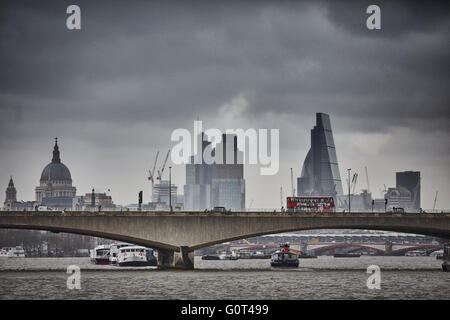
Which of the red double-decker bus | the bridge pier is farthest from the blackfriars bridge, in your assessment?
the red double-decker bus

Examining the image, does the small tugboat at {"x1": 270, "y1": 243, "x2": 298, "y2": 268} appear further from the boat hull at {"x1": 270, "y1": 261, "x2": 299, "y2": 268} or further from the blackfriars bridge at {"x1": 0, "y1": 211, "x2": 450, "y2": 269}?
the blackfriars bridge at {"x1": 0, "y1": 211, "x2": 450, "y2": 269}

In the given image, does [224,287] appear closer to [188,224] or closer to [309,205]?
[188,224]

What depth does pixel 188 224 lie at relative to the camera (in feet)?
529

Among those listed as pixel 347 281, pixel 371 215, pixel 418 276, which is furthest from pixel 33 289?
pixel 371 215

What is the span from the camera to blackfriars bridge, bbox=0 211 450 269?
154375 millimetres

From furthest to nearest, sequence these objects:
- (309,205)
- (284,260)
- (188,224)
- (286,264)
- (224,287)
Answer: (284,260)
(286,264)
(309,205)
(188,224)
(224,287)

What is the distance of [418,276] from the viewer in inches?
5581

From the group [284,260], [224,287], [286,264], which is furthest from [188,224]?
[224,287]

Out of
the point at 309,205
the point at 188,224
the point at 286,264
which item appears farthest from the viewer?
the point at 286,264

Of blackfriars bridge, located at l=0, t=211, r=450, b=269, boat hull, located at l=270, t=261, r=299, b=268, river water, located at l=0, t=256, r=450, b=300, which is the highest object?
blackfriars bridge, located at l=0, t=211, r=450, b=269

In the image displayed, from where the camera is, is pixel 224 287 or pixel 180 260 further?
pixel 180 260

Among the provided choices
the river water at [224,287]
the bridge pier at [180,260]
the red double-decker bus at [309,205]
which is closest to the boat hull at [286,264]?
the red double-decker bus at [309,205]
